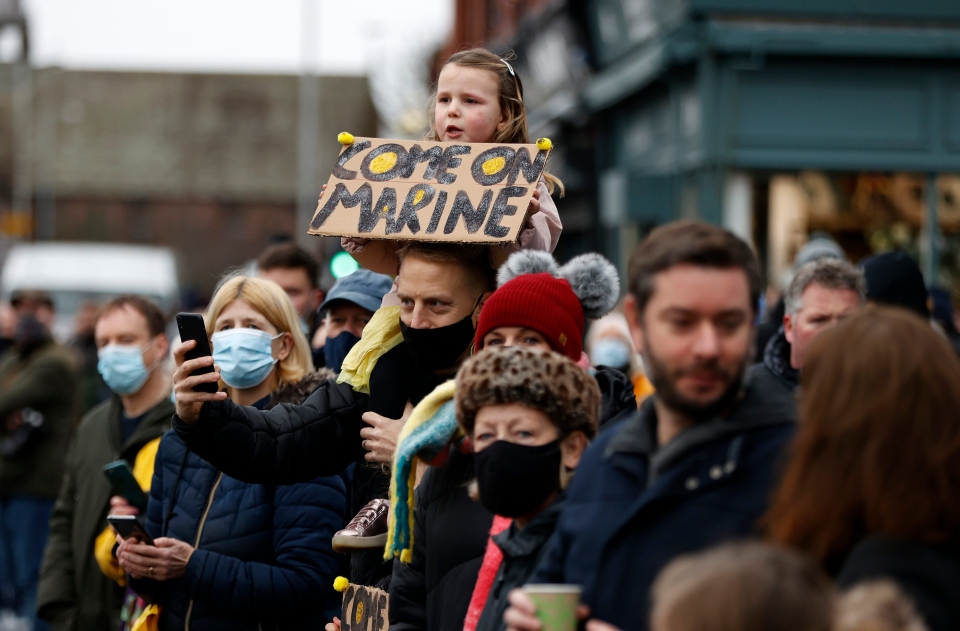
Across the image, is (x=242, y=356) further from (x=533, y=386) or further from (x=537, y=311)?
(x=533, y=386)

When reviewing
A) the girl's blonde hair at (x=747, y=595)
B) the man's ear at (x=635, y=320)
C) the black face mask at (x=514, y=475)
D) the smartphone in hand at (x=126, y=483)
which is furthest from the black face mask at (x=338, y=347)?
the girl's blonde hair at (x=747, y=595)

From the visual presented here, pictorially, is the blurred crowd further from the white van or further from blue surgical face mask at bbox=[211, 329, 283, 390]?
Result: the white van

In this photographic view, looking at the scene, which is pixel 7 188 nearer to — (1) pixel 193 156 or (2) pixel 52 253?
(1) pixel 193 156

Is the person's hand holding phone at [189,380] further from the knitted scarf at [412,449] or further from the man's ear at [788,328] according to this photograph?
the man's ear at [788,328]

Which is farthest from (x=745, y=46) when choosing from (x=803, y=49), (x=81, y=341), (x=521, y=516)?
(x=521, y=516)

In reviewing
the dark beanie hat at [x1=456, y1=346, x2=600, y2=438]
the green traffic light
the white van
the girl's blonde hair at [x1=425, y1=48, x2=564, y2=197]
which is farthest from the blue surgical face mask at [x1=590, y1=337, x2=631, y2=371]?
the white van

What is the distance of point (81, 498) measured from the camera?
6.74 metres

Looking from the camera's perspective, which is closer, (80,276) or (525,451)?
(525,451)

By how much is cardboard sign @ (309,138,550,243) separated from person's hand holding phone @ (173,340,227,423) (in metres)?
0.63

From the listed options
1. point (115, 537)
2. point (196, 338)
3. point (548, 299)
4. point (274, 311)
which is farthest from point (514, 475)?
point (115, 537)

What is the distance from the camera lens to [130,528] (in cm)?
507

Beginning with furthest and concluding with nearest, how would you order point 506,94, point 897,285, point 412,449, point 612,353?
point 612,353
point 897,285
point 506,94
point 412,449

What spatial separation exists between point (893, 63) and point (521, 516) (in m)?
10.9

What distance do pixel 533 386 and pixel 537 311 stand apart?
598 mm
